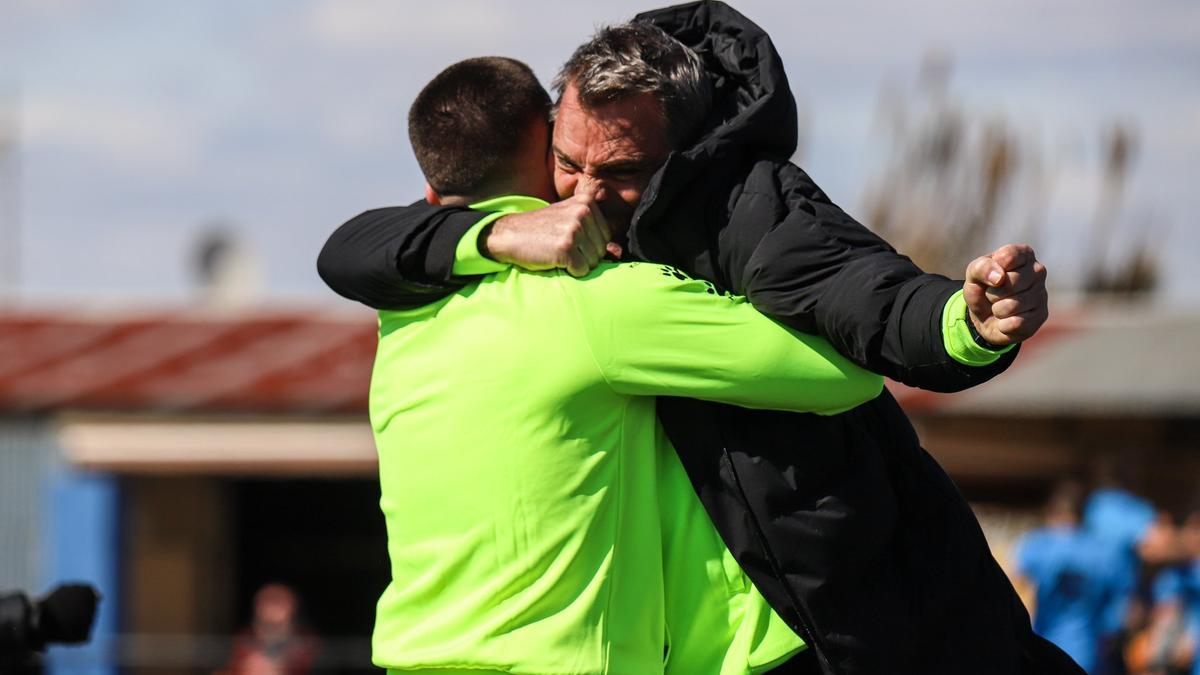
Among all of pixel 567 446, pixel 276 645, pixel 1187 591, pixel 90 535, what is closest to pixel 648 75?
pixel 567 446

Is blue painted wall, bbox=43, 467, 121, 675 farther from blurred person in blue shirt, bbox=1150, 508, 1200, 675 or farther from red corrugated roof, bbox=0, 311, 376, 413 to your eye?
blurred person in blue shirt, bbox=1150, 508, 1200, 675

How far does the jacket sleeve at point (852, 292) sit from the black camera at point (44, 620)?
181cm

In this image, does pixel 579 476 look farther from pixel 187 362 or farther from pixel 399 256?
pixel 187 362

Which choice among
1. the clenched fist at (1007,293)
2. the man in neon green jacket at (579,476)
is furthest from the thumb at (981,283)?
the man in neon green jacket at (579,476)

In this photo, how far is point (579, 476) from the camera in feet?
8.65

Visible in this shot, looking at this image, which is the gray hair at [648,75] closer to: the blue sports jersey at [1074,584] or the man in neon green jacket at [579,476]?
Result: the man in neon green jacket at [579,476]

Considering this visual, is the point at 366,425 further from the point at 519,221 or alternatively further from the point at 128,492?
the point at 519,221

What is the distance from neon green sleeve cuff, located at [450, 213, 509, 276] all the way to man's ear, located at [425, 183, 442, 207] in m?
0.28

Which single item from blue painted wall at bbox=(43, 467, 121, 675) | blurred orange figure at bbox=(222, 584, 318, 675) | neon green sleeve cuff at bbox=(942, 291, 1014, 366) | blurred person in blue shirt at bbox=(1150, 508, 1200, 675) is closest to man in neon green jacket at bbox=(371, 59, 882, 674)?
neon green sleeve cuff at bbox=(942, 291, 1014, 366)

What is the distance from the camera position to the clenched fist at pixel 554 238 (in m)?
2.64

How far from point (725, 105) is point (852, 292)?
0.48m

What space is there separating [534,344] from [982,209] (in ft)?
88.3

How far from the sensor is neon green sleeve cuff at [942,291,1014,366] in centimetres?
235

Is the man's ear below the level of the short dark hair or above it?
below
